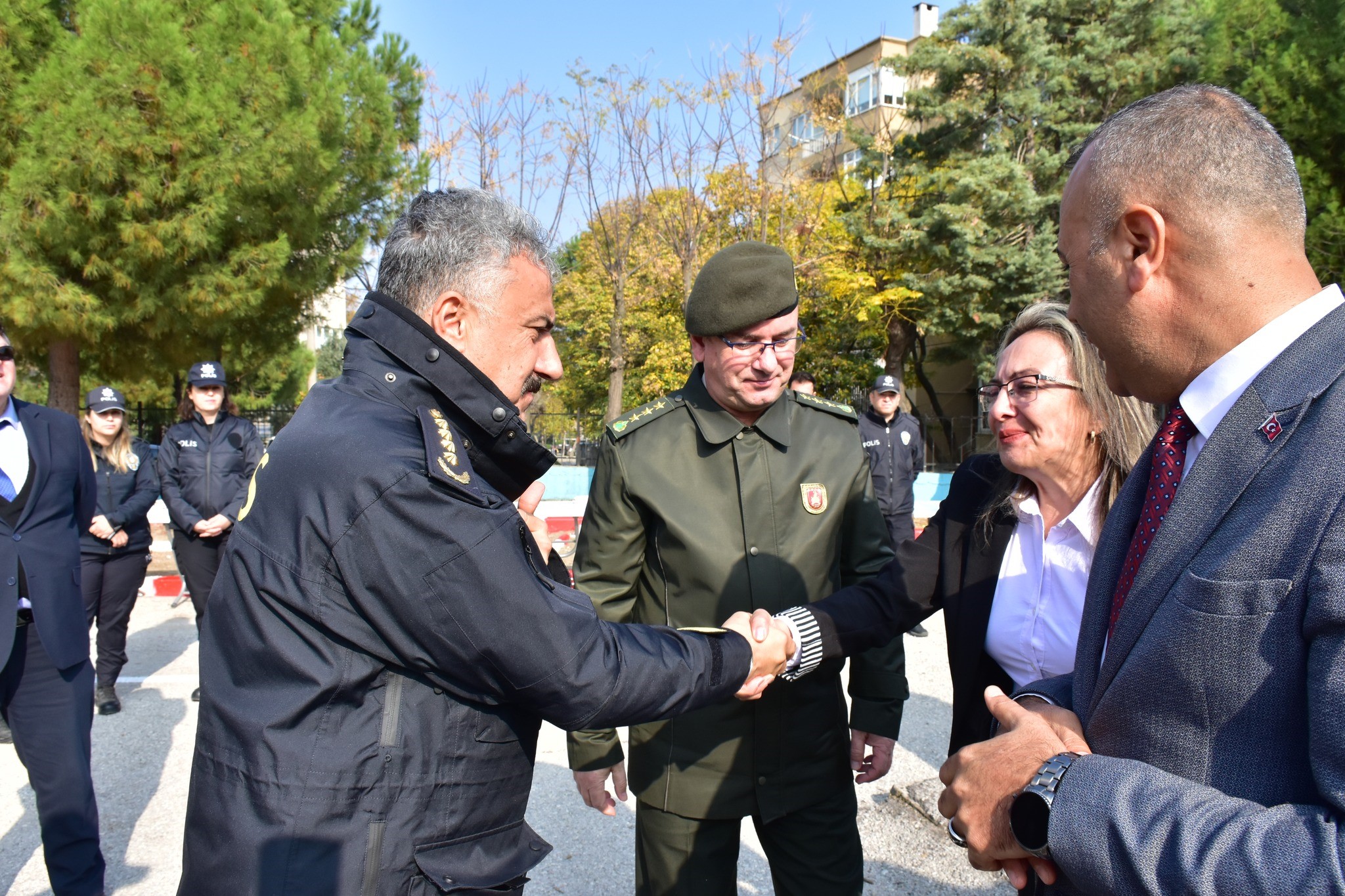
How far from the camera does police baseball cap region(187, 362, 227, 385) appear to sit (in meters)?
6.32

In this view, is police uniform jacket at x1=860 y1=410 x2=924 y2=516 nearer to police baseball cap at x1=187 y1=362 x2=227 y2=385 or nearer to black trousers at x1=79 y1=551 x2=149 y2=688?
police baseball cap at x1=187 y1=362 x2=227 y2=385

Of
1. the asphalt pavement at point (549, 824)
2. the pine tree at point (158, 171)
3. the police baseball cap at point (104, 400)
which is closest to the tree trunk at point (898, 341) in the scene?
the pine tree at point (158, 171)

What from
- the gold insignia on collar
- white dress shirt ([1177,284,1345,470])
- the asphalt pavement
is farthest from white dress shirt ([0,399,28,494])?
white dress shirt ([1177,284,1345,470])

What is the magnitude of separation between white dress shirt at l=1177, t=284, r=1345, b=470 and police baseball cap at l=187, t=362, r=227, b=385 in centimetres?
646

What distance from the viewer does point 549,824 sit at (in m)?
4.06

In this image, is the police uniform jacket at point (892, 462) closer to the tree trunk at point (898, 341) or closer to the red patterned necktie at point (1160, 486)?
the red patterned necktie at point (1160, 486)

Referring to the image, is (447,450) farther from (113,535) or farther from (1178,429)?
(113,535)

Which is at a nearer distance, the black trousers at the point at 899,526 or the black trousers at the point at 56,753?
the black trousers at the point at 56,753

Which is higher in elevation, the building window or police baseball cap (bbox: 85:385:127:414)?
the building window

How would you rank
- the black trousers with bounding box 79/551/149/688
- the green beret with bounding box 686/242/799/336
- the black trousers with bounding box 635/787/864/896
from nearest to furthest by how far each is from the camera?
the black trousers with bounding box 635/787/864/896 → the green beret with bounding box 686/242/799/336 → the black trousers with bounding box 79/551/149/688

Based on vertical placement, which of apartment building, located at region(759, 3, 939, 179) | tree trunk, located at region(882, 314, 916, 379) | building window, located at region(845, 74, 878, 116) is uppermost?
building window, located at region(845, 74, 878, 116)

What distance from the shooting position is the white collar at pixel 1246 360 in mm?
1221

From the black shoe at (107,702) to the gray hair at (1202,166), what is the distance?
617 cm

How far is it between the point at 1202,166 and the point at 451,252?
4.48 feet
